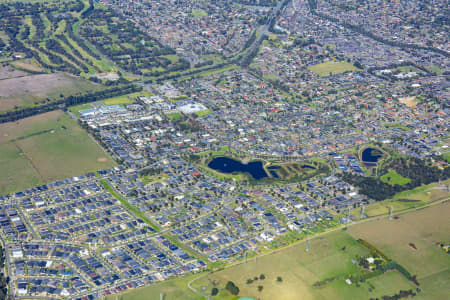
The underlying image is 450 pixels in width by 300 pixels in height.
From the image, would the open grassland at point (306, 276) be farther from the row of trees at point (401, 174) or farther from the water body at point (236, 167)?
the water body at point (236, 167)

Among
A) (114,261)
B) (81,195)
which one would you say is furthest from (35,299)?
(81,195)

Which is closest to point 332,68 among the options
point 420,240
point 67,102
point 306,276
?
point 67,102

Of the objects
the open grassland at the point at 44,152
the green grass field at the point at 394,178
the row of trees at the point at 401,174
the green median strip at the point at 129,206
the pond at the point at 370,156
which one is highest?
the row of trees at the point at 401,174

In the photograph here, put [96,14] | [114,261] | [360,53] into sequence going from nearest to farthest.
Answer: [114,261]
[360,53]
[96,14]

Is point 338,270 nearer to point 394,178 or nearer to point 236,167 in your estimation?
point 394,178

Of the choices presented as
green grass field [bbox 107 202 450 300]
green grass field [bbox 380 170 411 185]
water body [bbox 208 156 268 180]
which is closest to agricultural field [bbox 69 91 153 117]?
water body [bbox 208 156 268 180]

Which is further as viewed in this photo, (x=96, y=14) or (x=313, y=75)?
(x=96, y=14)

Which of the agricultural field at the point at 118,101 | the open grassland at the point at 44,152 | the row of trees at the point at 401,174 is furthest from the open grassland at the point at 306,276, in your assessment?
the agricultural field at the point at 118,101

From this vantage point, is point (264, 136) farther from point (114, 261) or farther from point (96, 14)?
point (96, 14)
